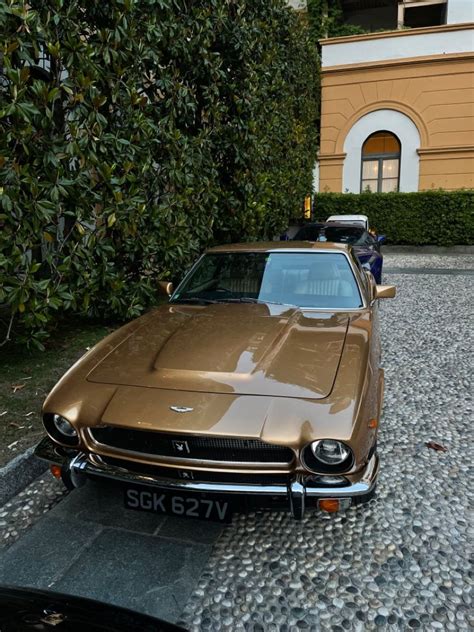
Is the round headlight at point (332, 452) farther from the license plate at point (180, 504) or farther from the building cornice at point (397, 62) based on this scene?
the building cornice at point (397, 62)

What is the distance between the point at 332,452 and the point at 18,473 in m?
2.05

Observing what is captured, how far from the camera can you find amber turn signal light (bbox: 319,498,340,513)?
225cm

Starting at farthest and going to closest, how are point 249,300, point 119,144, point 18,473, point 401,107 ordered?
point 401,107
point 119,144
point 249,300
point 18,473

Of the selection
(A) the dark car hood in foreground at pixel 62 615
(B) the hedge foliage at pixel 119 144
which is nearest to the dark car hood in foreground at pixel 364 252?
(B) the hedge foliage at pixel 119 144

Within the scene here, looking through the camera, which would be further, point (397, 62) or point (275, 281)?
point (397, 62)

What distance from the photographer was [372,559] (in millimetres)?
2459

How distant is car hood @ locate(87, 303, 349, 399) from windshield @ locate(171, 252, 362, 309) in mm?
226

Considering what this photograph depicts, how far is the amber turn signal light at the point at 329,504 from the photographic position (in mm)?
2252

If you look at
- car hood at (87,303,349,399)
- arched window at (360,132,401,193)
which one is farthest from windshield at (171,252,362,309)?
arched window at (360,132,401,193)

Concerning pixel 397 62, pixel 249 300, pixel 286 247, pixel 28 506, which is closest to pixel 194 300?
pixel 249 300

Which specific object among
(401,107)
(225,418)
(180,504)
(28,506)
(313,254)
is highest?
(401,107)

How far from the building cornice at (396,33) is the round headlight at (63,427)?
18.3 metres

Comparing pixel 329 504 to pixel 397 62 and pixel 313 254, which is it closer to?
pixel 313 254

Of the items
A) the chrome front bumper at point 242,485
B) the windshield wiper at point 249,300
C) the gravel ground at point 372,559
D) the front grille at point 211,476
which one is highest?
the windshield wiper at point 249,300
